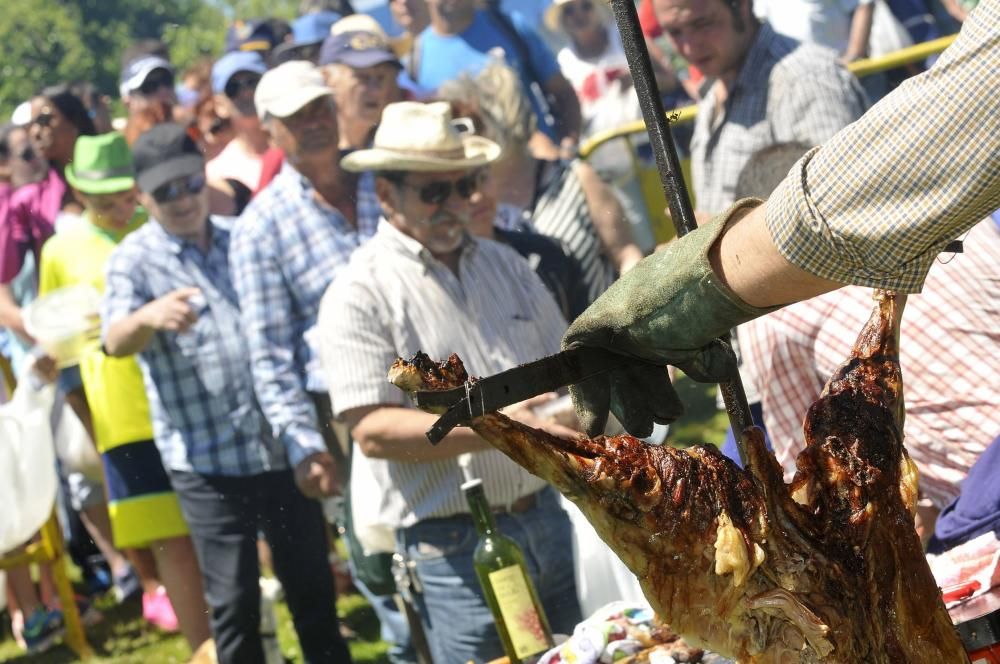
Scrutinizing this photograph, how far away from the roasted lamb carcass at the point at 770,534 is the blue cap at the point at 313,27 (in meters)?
4.15

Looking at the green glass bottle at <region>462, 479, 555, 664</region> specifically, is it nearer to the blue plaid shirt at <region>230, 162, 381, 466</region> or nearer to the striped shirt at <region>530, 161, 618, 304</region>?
the blue plaid shirt at <region>230, 162, 381, 466</region>

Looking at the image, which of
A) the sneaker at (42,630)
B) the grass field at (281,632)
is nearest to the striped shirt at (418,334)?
the grass field at (281,632)

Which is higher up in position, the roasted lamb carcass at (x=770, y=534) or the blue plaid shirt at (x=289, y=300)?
the blue plaid shirt at (x=289, y=300)

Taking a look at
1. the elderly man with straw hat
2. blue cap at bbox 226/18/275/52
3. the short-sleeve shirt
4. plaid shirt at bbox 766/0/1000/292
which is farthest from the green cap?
plaid shirt at bbox 766/0/1000/292

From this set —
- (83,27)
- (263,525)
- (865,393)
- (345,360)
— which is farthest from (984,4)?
(83,27)

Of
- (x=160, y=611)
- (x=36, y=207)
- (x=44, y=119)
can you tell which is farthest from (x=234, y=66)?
(x=160, y=611)

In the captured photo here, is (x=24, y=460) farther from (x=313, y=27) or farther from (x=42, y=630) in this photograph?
(x=313, y=27)

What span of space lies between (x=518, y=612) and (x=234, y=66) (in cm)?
363

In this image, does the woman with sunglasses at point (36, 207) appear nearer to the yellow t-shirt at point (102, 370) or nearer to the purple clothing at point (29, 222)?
the purple clothing at point (29, 222)

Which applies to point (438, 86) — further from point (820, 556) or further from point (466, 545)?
point (820, 556)

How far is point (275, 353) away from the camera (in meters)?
5.14

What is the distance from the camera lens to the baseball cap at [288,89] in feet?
17.9

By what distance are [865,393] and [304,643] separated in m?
3.34

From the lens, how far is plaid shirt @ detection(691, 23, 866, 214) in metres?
5.27
